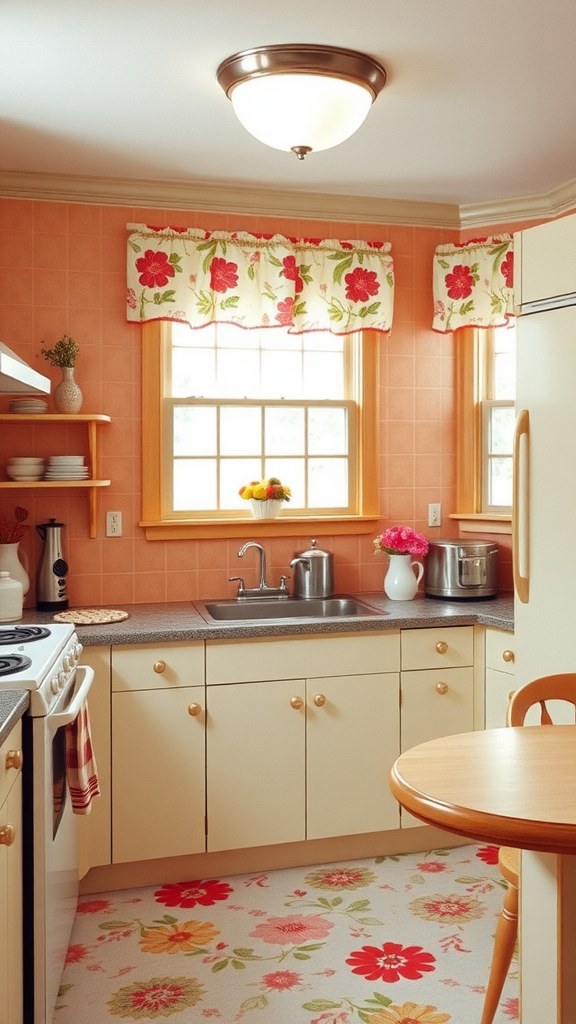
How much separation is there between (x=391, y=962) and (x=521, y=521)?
4.50 feet

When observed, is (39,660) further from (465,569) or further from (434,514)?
(434,514)

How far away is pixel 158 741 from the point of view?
3.10 m

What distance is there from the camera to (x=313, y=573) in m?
3.73

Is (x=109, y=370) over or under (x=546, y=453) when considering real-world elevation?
over

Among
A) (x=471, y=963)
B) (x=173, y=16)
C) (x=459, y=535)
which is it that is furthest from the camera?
(x=459, y=535)

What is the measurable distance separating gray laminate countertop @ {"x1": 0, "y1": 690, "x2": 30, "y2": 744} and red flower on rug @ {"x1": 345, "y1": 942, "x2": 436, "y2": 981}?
1.31 m

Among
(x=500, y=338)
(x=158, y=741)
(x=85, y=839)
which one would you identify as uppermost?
(x=500, y=338)

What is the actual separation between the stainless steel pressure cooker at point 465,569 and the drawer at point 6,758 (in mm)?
2071

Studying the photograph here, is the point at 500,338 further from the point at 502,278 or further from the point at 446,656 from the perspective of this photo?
the point at 446,656

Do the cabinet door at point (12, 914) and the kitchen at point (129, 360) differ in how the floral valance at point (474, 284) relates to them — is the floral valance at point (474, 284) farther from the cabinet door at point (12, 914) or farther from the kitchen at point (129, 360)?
the cabinet door at point (12, 914)

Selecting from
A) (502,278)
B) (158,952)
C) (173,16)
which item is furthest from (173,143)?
(158,952)

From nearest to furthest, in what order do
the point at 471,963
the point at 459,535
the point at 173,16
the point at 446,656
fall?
1. the point at 173,16
2. the point at 471,963
3. the point at 446,656
4. the point at 459,535

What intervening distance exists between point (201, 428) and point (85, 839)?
1.66 meters

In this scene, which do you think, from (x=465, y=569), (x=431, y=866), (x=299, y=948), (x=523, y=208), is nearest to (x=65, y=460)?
(x=465, y=569)
